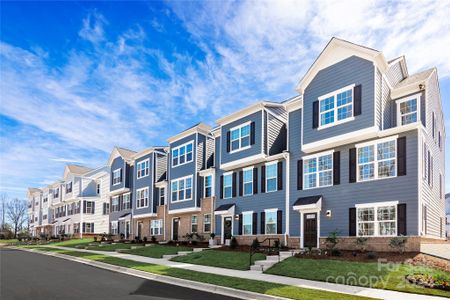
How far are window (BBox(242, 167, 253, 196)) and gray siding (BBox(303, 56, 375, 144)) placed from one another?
595 cm

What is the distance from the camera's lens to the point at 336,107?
21516 mm

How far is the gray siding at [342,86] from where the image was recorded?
19906 mm

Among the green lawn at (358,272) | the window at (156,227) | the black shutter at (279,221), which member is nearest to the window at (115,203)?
the window at (156,227)

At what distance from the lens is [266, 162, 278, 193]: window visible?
25797 millimetres

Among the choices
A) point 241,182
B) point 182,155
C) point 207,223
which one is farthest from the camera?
point 182,155

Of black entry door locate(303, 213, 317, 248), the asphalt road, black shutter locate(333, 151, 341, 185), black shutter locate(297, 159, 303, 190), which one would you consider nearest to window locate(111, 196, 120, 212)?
black shutter locate(297, 159, 303, 190)

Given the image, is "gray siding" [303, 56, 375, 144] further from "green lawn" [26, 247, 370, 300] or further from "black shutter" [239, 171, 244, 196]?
"green lawn" [26, 247, 370, 300]

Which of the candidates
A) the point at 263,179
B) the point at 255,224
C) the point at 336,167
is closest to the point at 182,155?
the point at 263,179

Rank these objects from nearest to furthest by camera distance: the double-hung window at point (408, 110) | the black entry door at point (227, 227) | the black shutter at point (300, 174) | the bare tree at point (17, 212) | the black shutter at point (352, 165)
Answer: the double-hung window at point (408, 110) → the black shutter at point (352, 165) → the black shutter at point (300, 174) → the black entry door at point (227, 227) → the bare tree at point (17, 212)

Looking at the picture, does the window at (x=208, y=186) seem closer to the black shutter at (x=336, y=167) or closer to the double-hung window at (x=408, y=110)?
the black shutter at (x=336, y=167)

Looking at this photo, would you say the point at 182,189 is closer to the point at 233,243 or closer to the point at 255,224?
the point at 233,243

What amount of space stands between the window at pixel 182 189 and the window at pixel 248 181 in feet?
22.6

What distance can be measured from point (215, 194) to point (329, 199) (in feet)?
36.8

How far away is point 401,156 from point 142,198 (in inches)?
1110
